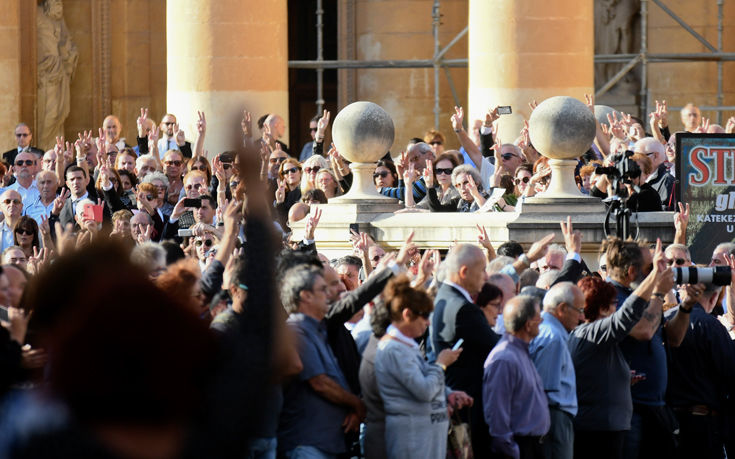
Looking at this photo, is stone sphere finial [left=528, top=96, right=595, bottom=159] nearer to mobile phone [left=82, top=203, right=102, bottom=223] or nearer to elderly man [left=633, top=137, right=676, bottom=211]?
elderly man [left=633, top=137, right=676, bottom=211]

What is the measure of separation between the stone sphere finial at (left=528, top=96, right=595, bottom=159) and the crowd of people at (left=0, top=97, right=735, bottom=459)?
1.76ft

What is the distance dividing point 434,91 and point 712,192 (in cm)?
1194

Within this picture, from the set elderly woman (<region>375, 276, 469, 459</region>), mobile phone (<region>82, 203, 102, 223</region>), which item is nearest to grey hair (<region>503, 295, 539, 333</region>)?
elderly woman (<region>375, 276, 469, 459</region>)

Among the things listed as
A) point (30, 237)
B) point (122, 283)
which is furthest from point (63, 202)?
point (122, 283)

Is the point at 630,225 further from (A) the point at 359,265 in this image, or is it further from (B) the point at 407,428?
(B) the point at 407,428

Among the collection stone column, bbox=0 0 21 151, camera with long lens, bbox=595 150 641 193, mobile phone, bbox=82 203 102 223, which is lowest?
mobile phone, bbox=82 203 102 223

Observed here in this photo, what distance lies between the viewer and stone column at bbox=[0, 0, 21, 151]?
70.7 feet

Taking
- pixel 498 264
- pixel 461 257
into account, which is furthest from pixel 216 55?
pixel 461 257

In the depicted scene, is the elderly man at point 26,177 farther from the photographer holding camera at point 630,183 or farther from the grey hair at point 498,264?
the grey hair at point 498,264

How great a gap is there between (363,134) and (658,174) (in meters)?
2.72

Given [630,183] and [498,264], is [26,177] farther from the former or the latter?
[498,264]

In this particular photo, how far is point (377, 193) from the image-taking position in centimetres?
1291

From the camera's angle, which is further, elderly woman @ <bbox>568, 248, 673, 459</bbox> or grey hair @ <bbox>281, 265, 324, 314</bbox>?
elderly woman @ <bbox>568, 248, 673, 459</bbox>

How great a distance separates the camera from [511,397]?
7.81m
